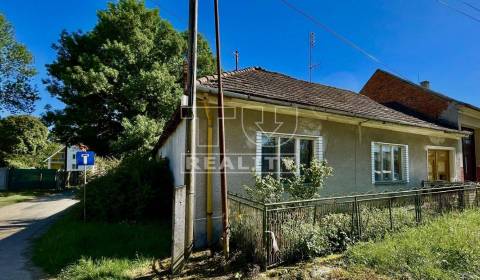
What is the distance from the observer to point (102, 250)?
20.4 ft

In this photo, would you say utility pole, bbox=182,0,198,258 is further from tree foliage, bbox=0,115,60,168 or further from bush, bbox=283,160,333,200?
tree foliage, bbox=0,115,60,168

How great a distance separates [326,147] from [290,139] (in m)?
1.34

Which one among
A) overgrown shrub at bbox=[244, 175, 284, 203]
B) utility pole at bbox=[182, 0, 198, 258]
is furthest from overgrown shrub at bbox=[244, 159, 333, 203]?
utility pole at bbox=[182, 0, 198, 258]

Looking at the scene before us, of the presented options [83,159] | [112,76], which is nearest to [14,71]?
[112,76]

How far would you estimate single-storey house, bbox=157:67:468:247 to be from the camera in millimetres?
6684

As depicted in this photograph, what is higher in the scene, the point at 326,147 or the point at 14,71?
the point at 14,71

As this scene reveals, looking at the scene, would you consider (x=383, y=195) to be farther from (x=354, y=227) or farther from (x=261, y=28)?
(x=261, y=28)

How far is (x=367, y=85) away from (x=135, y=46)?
17.9 meters

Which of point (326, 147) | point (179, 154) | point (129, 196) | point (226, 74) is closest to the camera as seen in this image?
point (179, 154)

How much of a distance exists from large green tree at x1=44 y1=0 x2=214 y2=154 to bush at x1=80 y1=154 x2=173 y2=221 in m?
12.3

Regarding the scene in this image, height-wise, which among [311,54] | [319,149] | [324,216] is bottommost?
[324,216]

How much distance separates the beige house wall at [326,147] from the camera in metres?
6.68

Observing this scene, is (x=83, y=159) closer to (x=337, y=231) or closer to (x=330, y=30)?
(x=337, y=231)

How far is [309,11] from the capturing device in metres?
8.82
